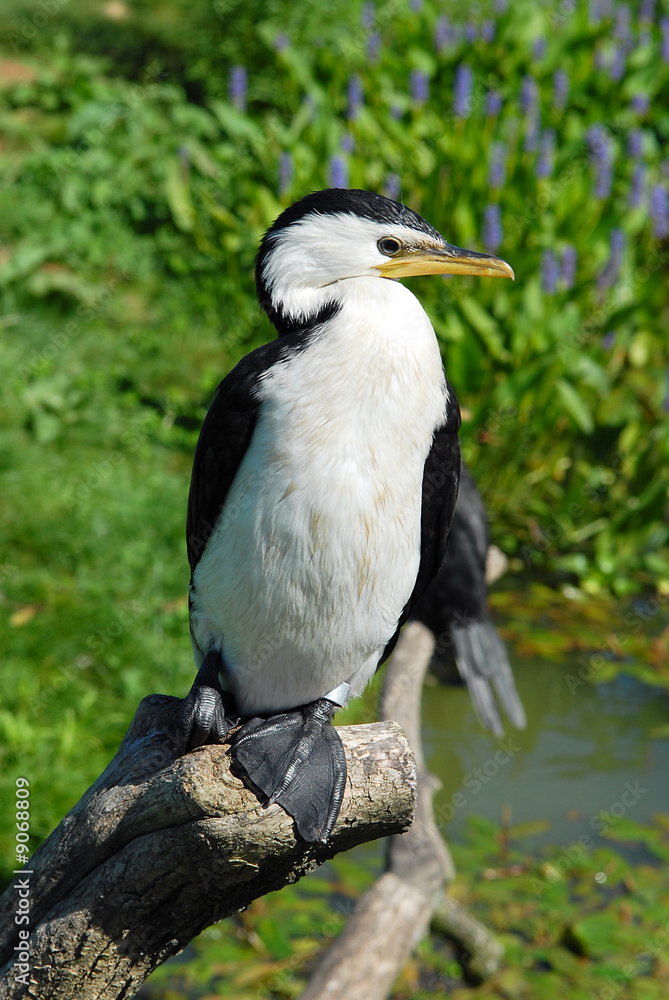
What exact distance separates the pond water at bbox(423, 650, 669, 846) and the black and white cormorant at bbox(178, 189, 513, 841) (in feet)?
7.11

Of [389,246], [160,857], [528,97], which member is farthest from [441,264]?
[528,97]

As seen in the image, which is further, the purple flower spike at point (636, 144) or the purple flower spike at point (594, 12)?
the purple flower spike at point (594, 12)

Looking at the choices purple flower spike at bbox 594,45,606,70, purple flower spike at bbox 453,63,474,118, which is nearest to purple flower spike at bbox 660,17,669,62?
purple flower spike at bbox 594,45,606,70

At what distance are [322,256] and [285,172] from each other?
11.5 ft

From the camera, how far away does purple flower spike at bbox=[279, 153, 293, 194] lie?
495cm

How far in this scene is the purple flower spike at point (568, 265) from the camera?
4.79 m

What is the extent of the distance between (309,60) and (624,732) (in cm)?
492

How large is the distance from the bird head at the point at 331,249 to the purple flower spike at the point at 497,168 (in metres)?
3.42

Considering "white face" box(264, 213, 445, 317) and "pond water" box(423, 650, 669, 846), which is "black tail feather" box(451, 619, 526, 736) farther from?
"white face" box(264, 213, 445, 317)

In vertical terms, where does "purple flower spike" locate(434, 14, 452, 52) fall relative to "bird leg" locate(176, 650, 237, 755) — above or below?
above

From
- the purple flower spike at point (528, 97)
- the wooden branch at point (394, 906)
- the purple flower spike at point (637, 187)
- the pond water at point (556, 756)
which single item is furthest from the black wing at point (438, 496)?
the purple flower spike at point (528, 97)

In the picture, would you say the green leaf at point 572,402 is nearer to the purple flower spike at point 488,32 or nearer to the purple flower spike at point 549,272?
the purple flower spike at point 549,272

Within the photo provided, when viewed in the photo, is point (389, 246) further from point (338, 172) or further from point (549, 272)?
point (549, 272)

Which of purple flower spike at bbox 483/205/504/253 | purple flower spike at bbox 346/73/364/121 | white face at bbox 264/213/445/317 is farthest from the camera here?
purple flower spike at bbox 346/73/364/121
